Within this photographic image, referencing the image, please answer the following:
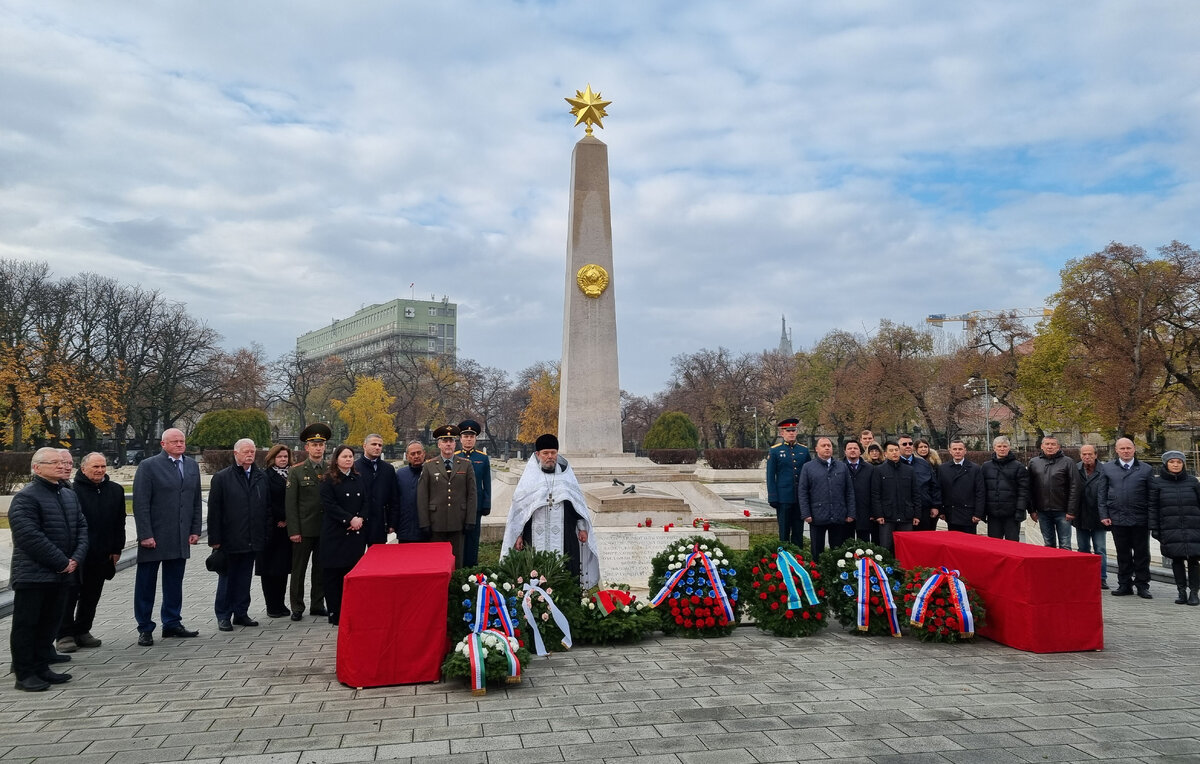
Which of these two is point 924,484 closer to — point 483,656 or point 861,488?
point 861,488

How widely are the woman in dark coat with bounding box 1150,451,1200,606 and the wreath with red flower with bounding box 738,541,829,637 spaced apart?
451 cm

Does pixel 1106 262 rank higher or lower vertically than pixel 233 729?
higher

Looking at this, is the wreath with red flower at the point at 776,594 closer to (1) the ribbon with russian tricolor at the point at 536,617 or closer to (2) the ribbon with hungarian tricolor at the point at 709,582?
(2) the ribbon with hungarian tricolor at the point at 709,582

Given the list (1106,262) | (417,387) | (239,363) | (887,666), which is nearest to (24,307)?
(239,363)

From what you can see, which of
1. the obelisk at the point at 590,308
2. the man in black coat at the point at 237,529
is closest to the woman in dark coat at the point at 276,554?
the man in black coat at the point at 237,529

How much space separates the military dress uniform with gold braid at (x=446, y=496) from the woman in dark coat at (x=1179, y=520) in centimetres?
769

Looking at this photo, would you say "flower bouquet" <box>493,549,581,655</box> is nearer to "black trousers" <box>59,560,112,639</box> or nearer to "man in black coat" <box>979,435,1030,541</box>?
"black trousers" <box>59,560,112,639</box>

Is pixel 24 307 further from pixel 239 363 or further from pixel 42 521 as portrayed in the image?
pixel 42 521

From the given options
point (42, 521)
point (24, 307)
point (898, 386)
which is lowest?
point (42, 521)

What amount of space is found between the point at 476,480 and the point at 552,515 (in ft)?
3.83

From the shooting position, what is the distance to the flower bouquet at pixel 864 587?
700 cm

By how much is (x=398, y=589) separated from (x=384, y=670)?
588 mm

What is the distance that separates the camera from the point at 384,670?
5.46 meters

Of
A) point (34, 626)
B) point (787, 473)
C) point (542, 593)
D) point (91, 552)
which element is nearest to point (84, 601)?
point (91, 552)
